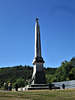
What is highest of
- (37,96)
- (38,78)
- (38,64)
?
(38,64)

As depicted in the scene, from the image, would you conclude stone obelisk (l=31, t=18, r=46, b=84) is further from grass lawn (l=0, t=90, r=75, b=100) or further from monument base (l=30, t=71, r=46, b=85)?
grass lawn (l=0, t=90, r=75, b=100)

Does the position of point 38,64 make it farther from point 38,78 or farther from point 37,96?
point 37,96

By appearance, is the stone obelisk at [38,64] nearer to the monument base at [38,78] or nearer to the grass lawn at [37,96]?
the monument base at [38,78]

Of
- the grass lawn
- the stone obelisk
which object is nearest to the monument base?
the stone obelisk

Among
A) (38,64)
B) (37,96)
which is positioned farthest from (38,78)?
(37,96)

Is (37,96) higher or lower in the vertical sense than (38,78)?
lower

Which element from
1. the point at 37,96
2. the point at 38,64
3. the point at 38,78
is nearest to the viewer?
the point at 37,96

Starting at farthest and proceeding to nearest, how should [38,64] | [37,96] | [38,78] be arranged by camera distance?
[38,64] → [38,78] → [37,96]

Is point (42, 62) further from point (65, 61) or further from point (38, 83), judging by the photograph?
point (65, 61)

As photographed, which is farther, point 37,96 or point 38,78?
point 38,78

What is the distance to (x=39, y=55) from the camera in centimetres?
3150

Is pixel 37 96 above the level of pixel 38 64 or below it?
below

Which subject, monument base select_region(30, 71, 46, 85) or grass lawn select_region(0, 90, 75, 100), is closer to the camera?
grass lawn select_region(0, 90, 75, 100)

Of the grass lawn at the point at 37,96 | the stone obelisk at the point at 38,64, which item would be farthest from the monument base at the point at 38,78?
the grass lawn at the point at 37,96
